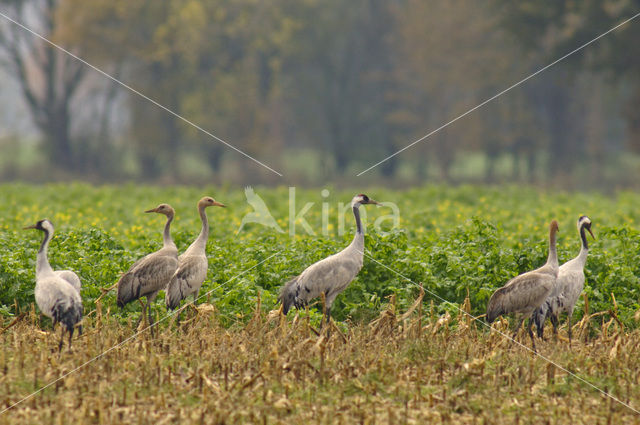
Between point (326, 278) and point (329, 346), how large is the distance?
1012mm

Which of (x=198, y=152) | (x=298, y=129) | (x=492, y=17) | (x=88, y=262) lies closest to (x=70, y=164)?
(x=198, y=152)

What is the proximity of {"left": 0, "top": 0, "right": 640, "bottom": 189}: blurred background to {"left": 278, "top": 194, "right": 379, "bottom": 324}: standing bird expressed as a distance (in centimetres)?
3122

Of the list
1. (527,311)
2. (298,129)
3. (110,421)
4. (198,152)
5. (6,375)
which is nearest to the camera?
(110,421)

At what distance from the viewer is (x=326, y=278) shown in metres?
9.48

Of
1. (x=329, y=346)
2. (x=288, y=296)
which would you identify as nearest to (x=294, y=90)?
(x=288, y=296)

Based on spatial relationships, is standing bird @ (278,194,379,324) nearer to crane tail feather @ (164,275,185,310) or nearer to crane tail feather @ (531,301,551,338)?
crane tail feather @ (164,275,185,310)

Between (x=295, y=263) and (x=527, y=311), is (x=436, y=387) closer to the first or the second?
(x=527, y=311)

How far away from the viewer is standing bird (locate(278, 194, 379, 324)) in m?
9.49

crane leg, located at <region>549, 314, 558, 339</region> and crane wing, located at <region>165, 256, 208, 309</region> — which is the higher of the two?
crane wing, located at <region>165, 256, 208, 309</region>

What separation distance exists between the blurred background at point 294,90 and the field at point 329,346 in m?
29.7

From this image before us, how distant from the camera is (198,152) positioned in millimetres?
50062

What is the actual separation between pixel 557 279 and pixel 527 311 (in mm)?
554

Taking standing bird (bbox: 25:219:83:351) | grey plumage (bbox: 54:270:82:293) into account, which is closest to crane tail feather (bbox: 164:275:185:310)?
grey plumage (bbox: 54:270:82:293)

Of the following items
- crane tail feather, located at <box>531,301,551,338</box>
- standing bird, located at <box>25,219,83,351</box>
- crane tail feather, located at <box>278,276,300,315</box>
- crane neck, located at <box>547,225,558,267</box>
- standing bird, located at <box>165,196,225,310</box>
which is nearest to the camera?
standing bird, located at <box>25,219,83,351</box>
